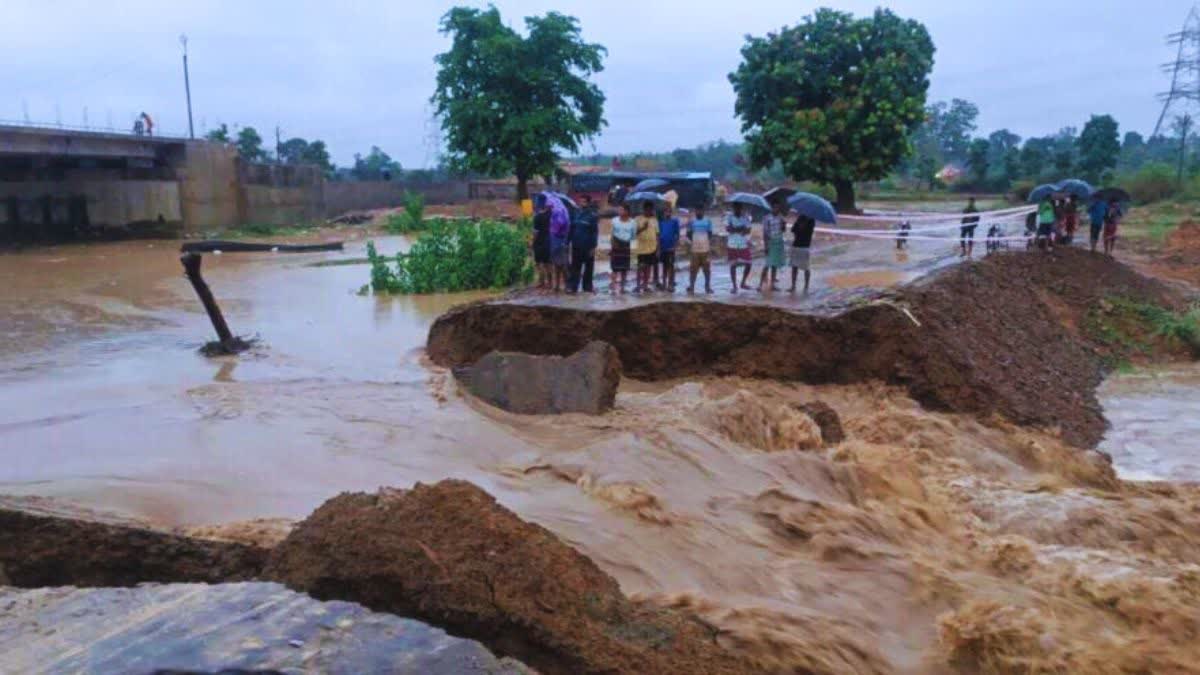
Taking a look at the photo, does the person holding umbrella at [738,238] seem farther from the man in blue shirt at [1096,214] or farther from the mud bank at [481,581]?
the man in blue shirt at [1096,214]

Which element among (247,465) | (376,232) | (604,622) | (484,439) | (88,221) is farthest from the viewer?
(376,232)

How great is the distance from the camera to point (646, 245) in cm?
1321

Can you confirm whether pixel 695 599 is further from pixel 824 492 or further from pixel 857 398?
pixel 857 398

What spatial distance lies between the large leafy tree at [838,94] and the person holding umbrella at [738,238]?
18.9 meters

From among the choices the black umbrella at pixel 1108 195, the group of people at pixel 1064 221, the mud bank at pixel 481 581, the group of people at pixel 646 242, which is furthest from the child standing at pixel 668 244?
the black umbrella at pixel 1108 195

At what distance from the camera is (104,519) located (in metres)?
5.29

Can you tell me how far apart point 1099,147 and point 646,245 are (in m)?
39.1

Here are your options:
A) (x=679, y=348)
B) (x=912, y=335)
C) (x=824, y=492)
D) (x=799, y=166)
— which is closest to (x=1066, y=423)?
(x=912, y=335)

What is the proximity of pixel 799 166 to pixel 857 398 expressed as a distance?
22.4m

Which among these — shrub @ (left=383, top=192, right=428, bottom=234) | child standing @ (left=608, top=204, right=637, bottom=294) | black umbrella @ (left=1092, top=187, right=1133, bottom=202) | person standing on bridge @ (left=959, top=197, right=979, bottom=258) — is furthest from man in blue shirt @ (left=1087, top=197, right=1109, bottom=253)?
shrub @ (left=383, top=192, right=428, bottom=234)

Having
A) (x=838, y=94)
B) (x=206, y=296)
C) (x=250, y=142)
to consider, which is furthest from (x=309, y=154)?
(x=206, y=296)

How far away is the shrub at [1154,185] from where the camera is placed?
135 feet

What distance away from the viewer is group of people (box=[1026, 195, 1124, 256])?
19.7 m

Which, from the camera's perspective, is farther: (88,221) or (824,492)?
(88,221)
